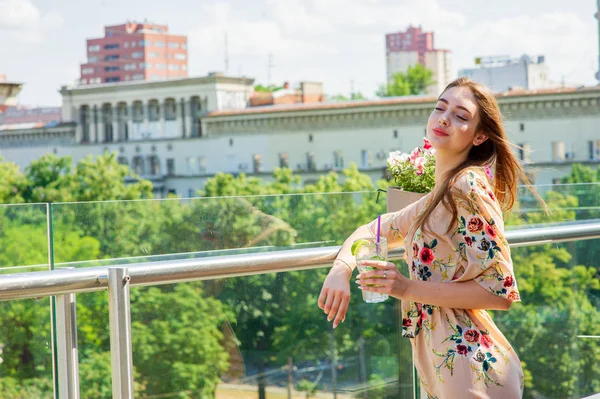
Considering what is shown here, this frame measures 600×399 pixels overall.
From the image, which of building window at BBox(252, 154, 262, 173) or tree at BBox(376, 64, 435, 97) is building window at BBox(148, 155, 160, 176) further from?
tree at BBox(376, 64, 435, 97)

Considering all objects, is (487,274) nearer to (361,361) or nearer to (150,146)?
(361,361)

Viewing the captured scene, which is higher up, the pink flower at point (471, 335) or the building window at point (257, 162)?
the building window at point (257, 162)

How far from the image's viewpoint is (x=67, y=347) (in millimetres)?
2381

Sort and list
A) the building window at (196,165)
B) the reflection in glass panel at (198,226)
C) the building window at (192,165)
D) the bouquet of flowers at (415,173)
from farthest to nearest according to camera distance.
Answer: the building window at (192,165) → the building window at (196,165) → the reflection in glass panel at (198,226) → the bouquet of flowers at (415,173)

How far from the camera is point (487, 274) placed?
7.10ft

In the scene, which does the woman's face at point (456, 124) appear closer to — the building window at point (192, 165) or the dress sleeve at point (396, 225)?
the dress sleeve at point (396, 225)

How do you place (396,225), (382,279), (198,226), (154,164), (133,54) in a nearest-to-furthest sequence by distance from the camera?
(382,279) → (396,225) → (198,226) → (154,164) → (133,54)

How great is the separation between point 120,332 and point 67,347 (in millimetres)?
147

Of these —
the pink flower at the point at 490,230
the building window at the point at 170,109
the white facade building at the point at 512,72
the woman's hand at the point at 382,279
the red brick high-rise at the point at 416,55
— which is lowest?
the woman's hand at the point at 382,279

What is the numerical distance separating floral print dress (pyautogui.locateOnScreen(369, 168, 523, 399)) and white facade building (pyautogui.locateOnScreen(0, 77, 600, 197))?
5780cm

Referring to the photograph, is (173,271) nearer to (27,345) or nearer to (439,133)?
(27,345)

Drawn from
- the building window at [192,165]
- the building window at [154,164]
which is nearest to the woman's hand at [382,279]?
the building window at [192,165]

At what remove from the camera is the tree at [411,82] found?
3915 inches

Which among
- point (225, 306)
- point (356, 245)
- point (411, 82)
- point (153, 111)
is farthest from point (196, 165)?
point (356, 245)
